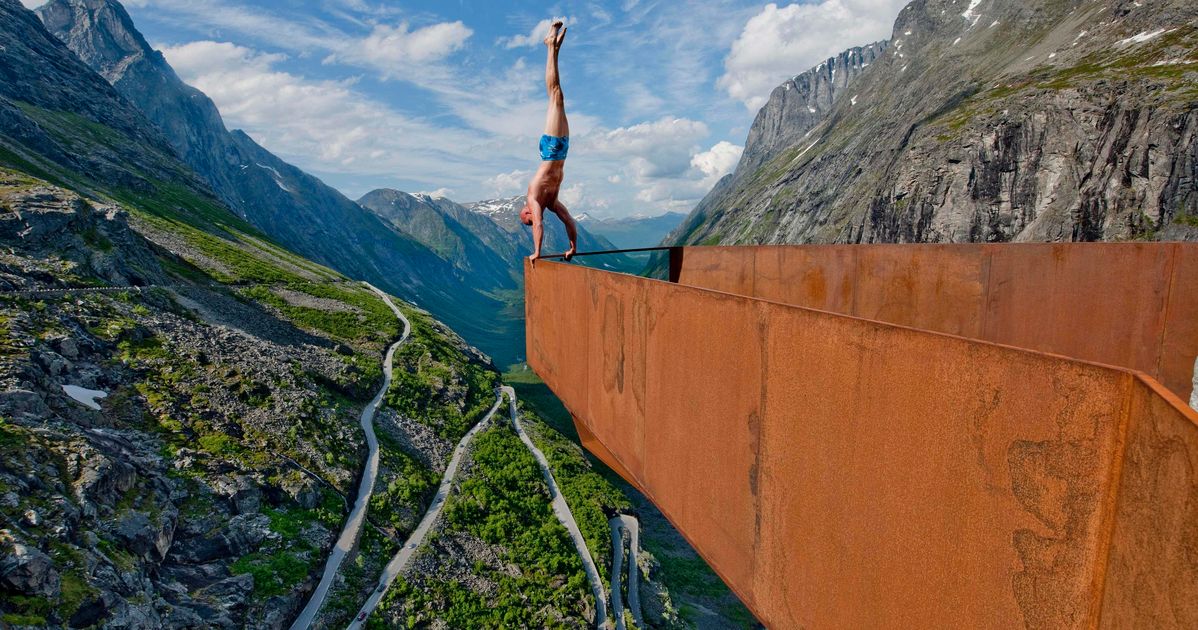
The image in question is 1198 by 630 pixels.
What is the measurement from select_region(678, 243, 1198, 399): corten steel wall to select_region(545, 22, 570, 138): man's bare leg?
16.4 ft

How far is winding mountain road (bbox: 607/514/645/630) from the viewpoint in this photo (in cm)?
2986

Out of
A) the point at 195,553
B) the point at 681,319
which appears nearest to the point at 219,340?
the point at 195,553

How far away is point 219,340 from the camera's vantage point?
111 feet

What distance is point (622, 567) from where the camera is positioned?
33.9 m

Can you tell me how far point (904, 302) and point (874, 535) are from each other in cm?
667

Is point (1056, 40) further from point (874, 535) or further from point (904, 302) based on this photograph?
point (874, 535)

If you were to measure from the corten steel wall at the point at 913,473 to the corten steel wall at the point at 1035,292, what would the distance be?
18.0ft

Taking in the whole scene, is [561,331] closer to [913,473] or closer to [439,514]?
A: [913,473]

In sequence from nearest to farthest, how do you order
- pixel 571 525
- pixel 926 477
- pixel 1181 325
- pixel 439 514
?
pixel 926 477, pixel 1181 325, pixel 439 514, pixel 571 525

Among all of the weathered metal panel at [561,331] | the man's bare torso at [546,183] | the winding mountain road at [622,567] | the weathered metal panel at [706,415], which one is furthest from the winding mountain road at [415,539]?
the weathered metal panel at [706,415]

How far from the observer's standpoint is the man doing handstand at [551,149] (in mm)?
8383

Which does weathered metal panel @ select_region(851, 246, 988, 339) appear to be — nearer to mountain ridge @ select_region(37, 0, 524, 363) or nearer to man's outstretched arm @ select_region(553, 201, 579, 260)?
man's outstretched arm @ select_region(553, 201, 579, 260)

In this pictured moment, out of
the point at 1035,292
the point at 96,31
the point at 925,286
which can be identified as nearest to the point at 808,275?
the point at 925,286

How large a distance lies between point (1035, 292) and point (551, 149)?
7406 millimetres
